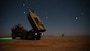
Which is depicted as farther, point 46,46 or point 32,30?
point 32,30

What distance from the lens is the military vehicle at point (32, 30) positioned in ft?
35.3

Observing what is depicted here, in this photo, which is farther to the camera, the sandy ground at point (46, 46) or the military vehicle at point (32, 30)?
the military vehicle at point (32, 30)

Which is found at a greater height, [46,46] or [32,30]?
[32,30]

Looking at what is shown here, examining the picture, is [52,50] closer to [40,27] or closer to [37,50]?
[37,50]

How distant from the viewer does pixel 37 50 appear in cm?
736

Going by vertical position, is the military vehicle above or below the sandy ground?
above

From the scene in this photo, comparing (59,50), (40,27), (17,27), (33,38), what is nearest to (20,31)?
(17,27)

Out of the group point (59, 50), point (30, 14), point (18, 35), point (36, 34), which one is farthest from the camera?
point (18, 35)

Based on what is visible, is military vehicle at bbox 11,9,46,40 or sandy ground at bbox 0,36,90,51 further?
military vehicle at bbox 11,9,46,40

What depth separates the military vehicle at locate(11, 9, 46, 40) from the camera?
424 inches

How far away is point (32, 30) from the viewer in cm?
1152

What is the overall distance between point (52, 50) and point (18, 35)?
556 centimetres

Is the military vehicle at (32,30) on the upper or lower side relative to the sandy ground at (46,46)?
upper

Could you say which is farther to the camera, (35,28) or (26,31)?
(26,31)
